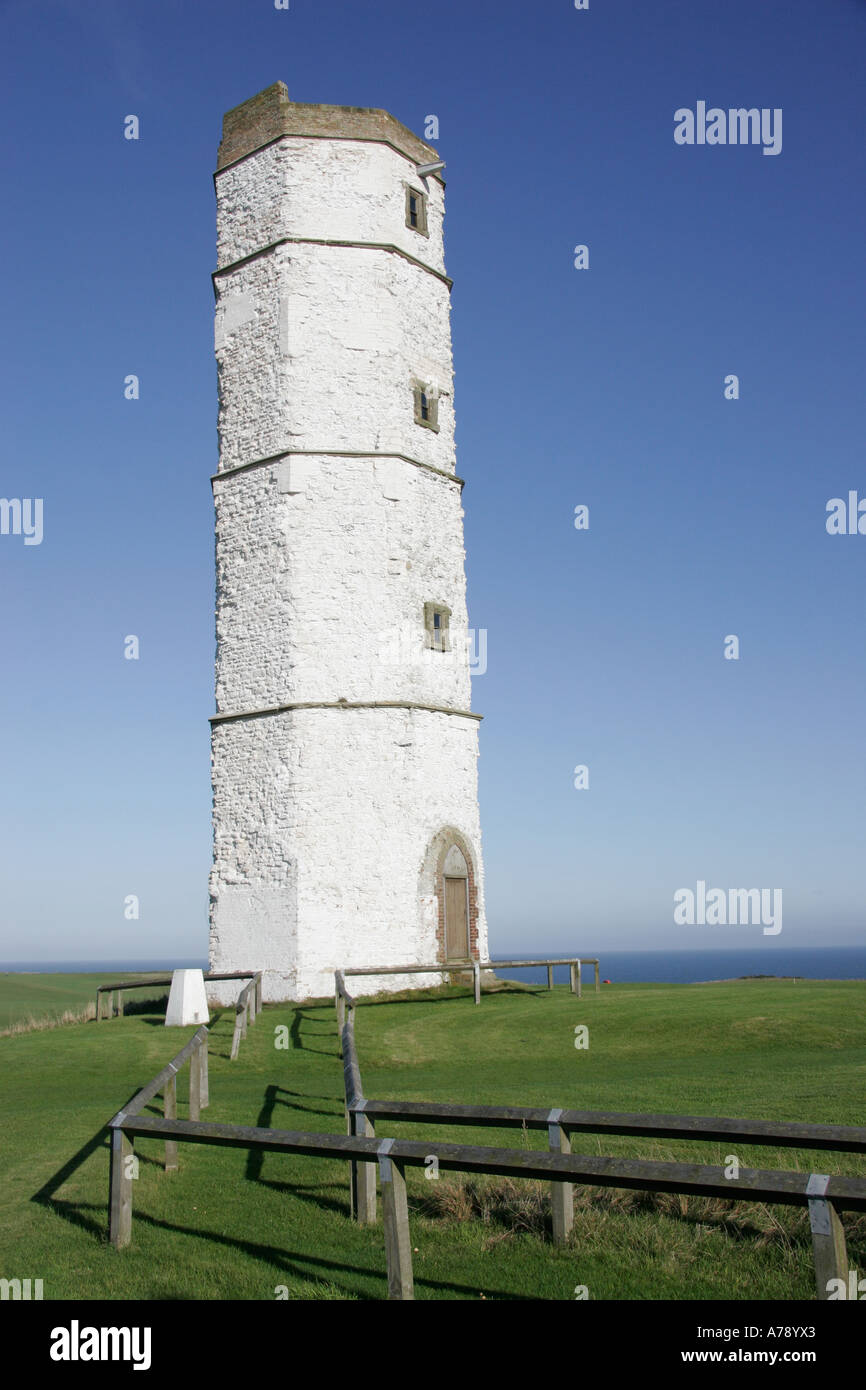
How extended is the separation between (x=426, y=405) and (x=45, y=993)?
92.7ft

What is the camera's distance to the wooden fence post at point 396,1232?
5383 mm

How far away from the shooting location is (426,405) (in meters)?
26.0

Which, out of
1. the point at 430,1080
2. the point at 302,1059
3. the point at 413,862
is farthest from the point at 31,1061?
the point at 413,862

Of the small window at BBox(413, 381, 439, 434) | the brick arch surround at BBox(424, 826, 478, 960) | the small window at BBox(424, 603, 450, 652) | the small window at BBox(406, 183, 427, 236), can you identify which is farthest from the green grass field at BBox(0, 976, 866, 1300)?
the small window at BBox(406, 183, 427, 236)

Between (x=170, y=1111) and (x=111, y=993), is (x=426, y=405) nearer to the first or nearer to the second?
(x=111, y=993)

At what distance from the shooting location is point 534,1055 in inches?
597

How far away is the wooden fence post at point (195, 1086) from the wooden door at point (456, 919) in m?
13.9

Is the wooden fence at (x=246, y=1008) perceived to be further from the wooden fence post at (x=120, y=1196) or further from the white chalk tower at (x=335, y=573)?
the wooden fence post at (x=120, y=1196)

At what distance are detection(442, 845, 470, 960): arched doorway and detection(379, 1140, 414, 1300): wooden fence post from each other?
18.0 metres

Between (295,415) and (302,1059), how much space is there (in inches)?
585

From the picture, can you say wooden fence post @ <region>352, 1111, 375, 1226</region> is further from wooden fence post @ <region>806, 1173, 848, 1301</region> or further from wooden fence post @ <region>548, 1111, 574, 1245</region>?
wooden fence post @ <region>806, 1173, 848, 1301</region>

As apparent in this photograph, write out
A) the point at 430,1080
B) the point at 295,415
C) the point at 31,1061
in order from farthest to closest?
1. the point at 295,415
2. the point at 31,1061
3. the point at 430,1080

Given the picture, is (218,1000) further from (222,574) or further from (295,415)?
(295,415)
